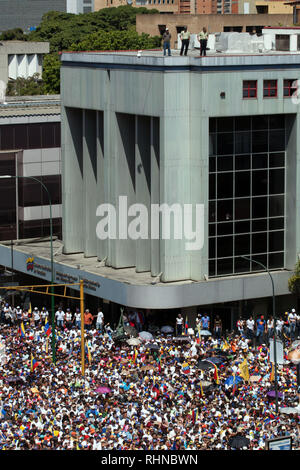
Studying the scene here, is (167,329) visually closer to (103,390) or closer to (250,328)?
(250,328)

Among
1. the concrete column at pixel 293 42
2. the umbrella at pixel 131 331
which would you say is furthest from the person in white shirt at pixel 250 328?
the concrete column at pixel 293 42

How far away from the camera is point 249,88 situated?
2702 inches

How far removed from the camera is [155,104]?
6812 cm

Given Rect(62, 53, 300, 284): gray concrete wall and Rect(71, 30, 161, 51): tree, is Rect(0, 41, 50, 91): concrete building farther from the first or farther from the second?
Rect(62, 53, 300, 284): gray concrete wall

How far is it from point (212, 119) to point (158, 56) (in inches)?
173

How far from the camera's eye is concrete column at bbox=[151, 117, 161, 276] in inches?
2734

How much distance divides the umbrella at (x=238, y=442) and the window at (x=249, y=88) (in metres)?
24.5

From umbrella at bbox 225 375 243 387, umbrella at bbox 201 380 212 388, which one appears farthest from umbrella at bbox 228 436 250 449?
umbrella at bbox 225 375 243 387

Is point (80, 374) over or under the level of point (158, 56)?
under

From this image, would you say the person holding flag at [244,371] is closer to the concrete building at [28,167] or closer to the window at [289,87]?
the window at [289,87]

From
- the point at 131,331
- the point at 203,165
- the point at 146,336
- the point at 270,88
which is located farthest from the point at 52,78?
the point at 146,336
